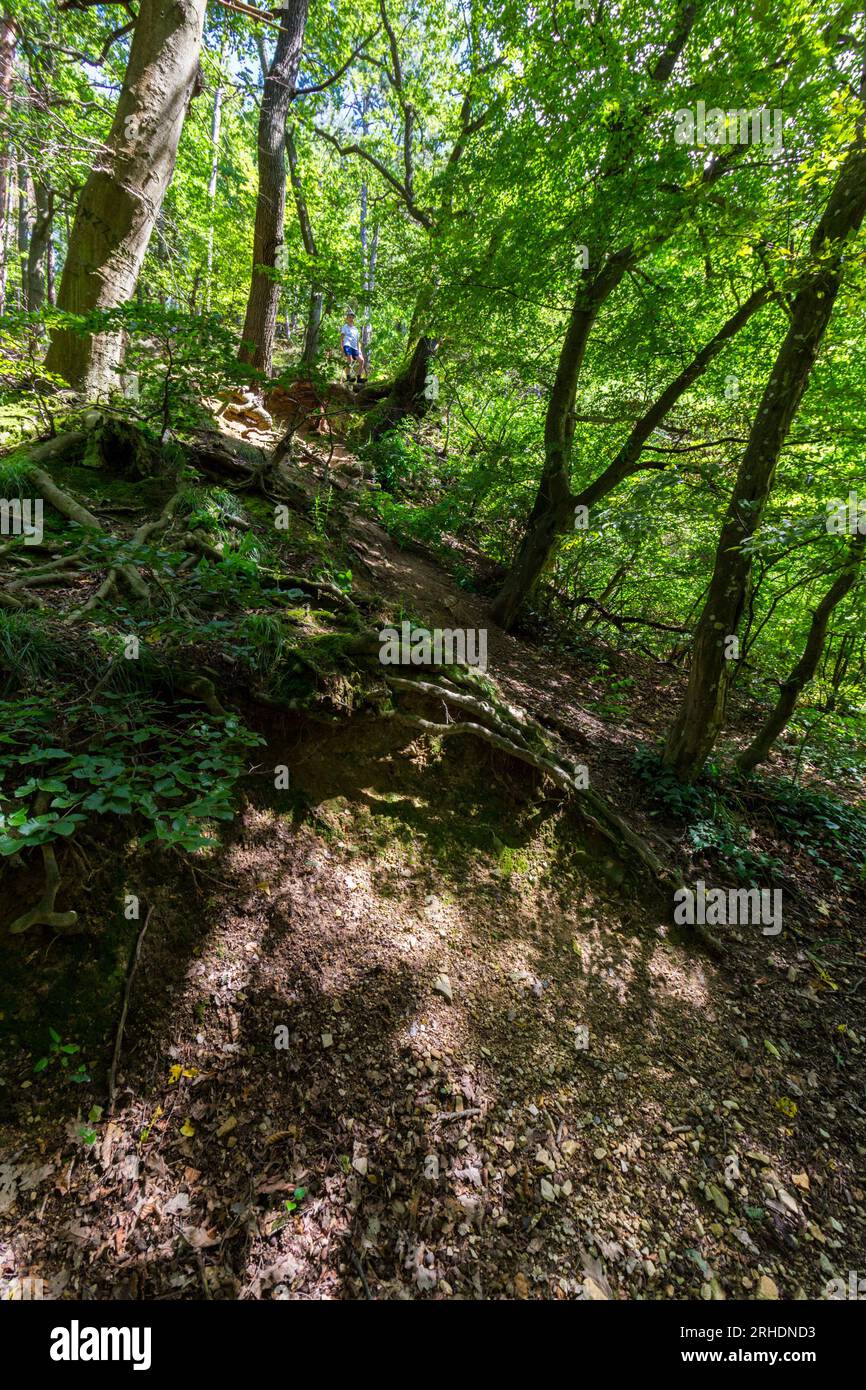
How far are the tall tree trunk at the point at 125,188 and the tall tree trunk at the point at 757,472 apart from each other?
565 centimetres

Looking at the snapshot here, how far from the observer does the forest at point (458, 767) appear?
82.1 inches

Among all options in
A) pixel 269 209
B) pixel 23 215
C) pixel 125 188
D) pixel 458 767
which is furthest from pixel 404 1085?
pixel 23 215

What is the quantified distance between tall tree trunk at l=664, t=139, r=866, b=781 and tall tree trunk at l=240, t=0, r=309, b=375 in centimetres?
694

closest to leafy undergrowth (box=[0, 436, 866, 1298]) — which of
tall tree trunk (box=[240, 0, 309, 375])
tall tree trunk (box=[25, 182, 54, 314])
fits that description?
tall tree trunk (box=[240, 0, 309, 375])

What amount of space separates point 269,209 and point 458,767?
30.4 ft

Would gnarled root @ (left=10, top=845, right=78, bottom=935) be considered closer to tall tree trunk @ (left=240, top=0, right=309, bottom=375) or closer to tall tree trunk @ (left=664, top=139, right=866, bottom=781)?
tall tree trunk @ (left=664, top=139, right=866, bottom=781)

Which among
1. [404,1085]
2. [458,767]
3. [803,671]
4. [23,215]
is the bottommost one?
[404,1085]

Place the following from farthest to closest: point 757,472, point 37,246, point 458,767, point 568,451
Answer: point 37,246
point 568,451
point 757,472
point 458,767

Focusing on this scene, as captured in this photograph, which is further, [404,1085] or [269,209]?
[269,209]

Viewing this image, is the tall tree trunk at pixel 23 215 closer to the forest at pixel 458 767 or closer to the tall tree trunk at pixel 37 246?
the tall tree trunk at pixel 37 246

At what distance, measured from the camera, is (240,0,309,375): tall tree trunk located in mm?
7766

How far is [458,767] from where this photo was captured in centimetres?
395

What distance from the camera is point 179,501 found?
13.3 feet

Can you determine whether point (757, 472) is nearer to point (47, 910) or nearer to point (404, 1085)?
point (404, 1085)
